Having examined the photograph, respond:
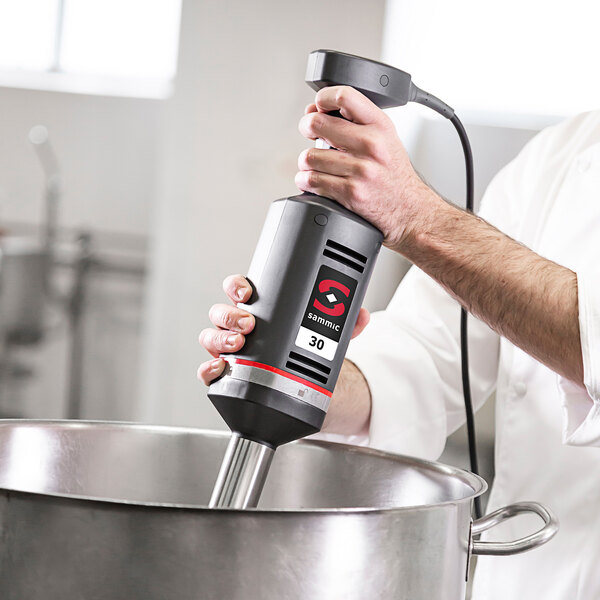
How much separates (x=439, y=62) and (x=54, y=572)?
1501 mm

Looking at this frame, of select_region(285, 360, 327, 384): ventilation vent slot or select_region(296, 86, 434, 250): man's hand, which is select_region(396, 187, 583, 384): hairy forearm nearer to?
select_region(296, 86, 434, 250): man's hand

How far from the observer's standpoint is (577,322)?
60cm

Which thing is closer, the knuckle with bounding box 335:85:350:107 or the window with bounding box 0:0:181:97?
the knuckle with bounding box 335:85:350:107

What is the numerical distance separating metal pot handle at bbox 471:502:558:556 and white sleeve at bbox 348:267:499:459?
299 millimetres

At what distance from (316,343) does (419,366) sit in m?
0.37

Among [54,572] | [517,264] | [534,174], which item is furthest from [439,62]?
Result: [54,572]

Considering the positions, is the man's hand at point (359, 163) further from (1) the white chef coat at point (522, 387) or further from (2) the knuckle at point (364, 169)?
(1) the white chef coat at point (522, 387)

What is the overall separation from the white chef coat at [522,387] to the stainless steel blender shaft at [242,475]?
0.89 ft

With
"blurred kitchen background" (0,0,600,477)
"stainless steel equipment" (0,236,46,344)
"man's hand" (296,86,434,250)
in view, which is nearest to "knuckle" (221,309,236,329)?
"man's hand" (296,86,434,250)

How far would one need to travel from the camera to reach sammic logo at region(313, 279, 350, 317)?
0.51 meters

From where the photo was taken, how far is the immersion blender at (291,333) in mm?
502

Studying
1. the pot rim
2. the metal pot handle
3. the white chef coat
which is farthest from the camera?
the white chef coat

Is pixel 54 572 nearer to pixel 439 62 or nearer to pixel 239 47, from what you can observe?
pixel 439 62

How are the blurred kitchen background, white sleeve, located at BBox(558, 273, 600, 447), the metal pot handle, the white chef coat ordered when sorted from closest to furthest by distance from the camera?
the metal pot handle < white sleeve, located at BBox(558, 273, 600, 447) < the white chef coat < the blurred kitchen background
